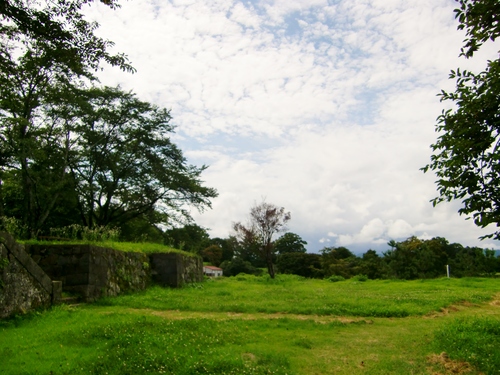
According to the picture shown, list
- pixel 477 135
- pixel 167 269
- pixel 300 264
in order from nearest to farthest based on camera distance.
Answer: pixel 477 135, pixel 167 269, pixel 300 264

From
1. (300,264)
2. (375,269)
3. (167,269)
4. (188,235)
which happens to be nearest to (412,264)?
(375,269)

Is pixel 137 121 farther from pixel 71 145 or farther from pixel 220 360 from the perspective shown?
pixel 220 360

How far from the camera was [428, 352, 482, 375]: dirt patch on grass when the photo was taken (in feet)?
18.7

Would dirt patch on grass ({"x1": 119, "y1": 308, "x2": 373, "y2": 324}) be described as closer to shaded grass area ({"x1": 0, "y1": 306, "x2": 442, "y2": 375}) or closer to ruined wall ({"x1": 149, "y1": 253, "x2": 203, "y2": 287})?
shaded grass area ({"x1": 0, "y1": 306, "x2": 442, "y2": 375})

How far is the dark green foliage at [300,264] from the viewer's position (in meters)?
39.8

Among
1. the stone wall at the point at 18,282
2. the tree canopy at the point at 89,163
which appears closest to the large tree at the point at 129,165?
the tree canopy at the point at 89,163

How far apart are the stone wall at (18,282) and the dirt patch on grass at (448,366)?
7.62 metres

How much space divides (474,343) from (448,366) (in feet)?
3.43

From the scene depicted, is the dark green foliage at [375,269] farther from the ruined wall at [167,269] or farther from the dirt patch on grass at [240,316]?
the dirt patch on grass at [240,316]

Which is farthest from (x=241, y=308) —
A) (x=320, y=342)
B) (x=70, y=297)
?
(x=70, y=297)

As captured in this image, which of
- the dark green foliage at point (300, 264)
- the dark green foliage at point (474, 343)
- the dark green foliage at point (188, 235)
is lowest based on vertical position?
the dark green foliage at point (474, 343)

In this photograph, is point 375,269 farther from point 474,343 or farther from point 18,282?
point 18,282

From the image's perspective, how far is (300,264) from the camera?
4059 cm

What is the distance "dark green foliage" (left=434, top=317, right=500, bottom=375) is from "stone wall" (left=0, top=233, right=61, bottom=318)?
793 centimetres
